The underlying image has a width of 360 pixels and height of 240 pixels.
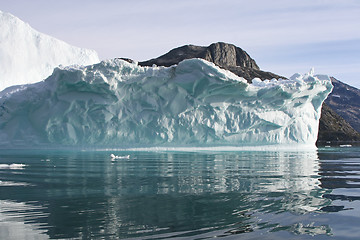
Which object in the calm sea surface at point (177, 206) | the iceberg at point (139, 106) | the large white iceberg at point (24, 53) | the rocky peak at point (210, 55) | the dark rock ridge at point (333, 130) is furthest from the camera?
the rocky peak at point (210, 55)

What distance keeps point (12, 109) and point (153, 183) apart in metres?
15.0

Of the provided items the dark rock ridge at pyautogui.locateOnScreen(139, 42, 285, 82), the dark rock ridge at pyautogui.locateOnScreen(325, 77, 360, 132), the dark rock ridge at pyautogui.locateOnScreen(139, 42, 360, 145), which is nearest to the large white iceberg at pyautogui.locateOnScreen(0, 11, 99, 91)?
the dark rock ridge at pyautogui.locateOnScreen(139, 42, 360, 145)

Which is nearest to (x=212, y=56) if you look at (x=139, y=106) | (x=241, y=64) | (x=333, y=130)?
(x=241, y=64)

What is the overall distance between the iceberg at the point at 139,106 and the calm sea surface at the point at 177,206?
35.3 feet

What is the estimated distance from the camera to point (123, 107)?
907 inches

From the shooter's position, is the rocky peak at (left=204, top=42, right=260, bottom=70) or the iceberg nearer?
the iceberg

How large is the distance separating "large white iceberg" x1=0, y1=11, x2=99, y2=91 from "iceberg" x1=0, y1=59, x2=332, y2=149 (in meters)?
5.78

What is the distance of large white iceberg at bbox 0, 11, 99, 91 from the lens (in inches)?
1148

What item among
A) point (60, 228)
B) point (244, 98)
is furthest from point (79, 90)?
point (60, 228)

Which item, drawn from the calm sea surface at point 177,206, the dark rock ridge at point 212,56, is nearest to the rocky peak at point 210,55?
the dark rock ridge at point 212,56

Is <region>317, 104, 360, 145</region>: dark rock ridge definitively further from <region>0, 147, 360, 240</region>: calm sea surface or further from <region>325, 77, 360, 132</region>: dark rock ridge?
<region>0, 147, 360, 240</region>: calm sea surface

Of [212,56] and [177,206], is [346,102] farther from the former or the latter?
[177,206]

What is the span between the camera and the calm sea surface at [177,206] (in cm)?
563

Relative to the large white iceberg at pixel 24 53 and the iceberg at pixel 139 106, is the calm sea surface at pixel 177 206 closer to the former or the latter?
the iceberg at pixel 139 106
